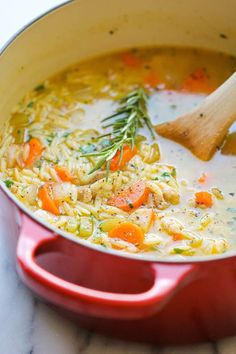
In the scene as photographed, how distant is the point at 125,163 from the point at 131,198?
0.59 ft

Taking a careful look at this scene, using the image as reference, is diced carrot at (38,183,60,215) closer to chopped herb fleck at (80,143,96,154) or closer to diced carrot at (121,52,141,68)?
chopped herb fleck at (80,143,96,154)

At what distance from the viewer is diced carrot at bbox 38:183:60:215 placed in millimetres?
2145

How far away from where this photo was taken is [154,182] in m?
2.21

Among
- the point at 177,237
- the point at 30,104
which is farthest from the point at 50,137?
the point at 177,237

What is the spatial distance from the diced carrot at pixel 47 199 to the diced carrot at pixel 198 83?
28.7 inches

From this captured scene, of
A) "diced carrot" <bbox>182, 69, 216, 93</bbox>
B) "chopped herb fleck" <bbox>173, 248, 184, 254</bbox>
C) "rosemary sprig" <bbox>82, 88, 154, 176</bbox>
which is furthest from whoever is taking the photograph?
"diced carrot" <bbox>182, 69, 216, 93</bbox>

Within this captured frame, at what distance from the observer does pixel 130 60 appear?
9.10 feet

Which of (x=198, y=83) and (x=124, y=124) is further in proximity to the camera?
(x=198, y=83)

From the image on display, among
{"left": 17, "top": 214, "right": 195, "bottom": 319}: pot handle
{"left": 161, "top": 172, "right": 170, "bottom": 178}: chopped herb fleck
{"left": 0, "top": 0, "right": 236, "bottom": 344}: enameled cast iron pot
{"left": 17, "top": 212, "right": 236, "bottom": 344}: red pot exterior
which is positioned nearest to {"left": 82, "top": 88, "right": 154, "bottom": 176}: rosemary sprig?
{"left": 161, "top": 172, "right": 170, "bottom": 178}: chopped herb fleck

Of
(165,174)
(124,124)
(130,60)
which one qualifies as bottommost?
(165,174)

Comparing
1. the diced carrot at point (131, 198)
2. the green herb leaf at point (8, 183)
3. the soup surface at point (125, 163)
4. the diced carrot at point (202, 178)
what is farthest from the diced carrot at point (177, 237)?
the green herb leaf at point (8, 183)

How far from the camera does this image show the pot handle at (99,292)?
152 cm

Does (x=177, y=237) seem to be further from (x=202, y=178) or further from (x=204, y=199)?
(x=202, y=178)

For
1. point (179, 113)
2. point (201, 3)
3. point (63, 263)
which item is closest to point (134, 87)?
point (179, 113)
